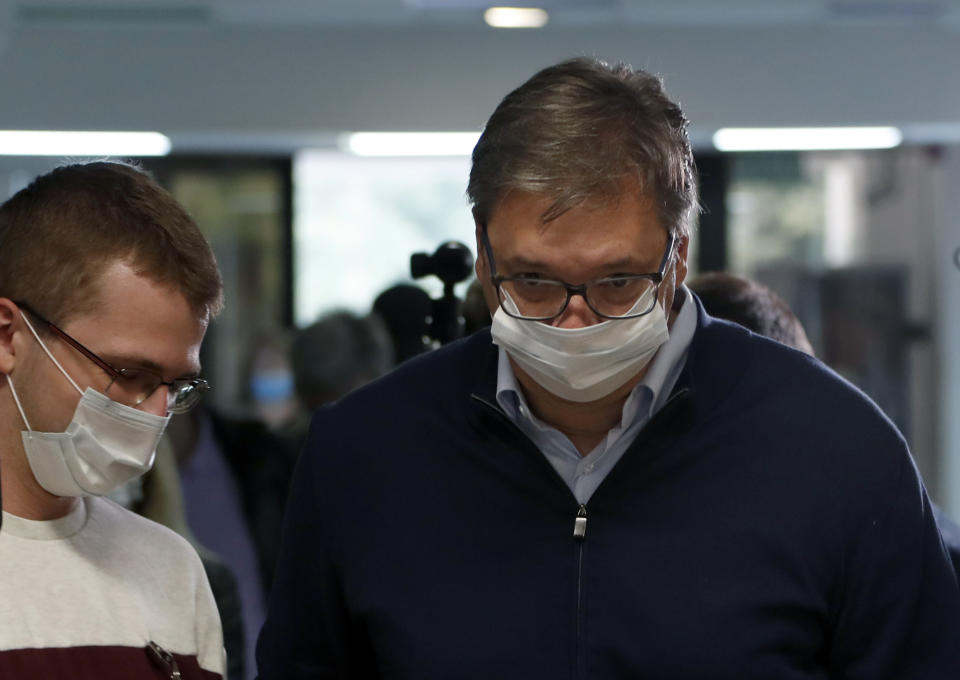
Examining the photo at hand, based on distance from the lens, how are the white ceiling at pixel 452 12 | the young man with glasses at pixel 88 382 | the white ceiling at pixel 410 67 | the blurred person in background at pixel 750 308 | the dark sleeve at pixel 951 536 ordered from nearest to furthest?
the young man with glasses at pixel 88 382 → the dark sleeve at pixel 951 536 → the blurred person in background at pixel 750 308 → the white ceiling at pixel 452 12 → the white ceiling at pixel 410 67

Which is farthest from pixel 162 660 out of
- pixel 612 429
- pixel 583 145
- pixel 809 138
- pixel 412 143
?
pixel 809 138

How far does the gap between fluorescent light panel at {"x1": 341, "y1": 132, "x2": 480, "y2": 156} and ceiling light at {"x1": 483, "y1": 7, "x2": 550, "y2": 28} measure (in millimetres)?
534

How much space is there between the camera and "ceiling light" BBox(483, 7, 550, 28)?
6.11 metres

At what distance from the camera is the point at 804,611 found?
1548mm

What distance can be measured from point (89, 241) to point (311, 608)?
55cm

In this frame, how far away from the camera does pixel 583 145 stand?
1.57 metres

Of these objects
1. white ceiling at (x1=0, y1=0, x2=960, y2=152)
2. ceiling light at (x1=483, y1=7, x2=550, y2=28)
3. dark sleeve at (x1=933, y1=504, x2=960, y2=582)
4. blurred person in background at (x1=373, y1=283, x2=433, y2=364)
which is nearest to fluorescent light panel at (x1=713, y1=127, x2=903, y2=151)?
white ceiling at (x1=0, y1=0, x2=960, y2=152)

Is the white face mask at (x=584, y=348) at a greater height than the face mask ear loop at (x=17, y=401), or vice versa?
the white face mask at (x=584, y=348)

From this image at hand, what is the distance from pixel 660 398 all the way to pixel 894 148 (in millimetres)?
5371

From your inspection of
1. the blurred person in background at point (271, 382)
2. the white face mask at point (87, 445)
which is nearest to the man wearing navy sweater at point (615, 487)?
the white face mask at point (87, 445)

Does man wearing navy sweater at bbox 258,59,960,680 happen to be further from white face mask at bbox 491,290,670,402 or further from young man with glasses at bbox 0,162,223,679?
young man with glasses at bbox 0,162,223,679

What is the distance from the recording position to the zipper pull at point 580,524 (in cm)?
160

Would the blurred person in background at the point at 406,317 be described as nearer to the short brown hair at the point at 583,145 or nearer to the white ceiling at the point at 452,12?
the short brown hair at the point at 583,145

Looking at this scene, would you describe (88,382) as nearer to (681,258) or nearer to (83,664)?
(83,664)
